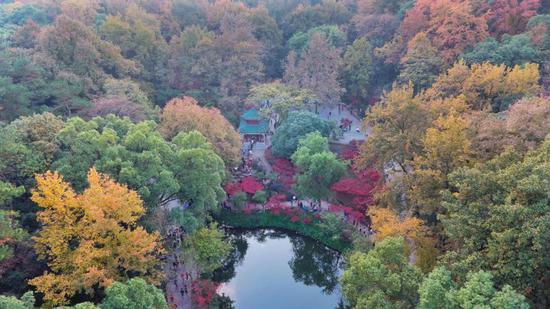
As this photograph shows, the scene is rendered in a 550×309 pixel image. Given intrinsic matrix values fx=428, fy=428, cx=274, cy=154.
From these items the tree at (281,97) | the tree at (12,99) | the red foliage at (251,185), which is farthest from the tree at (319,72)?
the tree at (12,99)

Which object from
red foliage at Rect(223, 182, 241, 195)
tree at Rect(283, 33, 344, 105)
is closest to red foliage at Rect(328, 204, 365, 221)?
red foliage at Rect(223, 182, 241, 195)

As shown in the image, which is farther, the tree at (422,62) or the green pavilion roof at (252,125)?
the green pavilion roof at (252,125)

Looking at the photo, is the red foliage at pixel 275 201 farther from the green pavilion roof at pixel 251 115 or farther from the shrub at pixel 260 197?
the green pavilion roof at pixel 251 115

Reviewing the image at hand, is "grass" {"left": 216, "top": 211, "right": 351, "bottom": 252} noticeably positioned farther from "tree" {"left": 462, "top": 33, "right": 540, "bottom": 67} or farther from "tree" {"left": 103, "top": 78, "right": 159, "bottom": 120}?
"tree" {"left": 462, "top": 33, "right": 540, "bottom": 67}

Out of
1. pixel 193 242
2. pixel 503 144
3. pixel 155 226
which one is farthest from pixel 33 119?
pixel 503 144

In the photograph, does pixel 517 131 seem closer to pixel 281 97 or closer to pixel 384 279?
pixel 384 279
